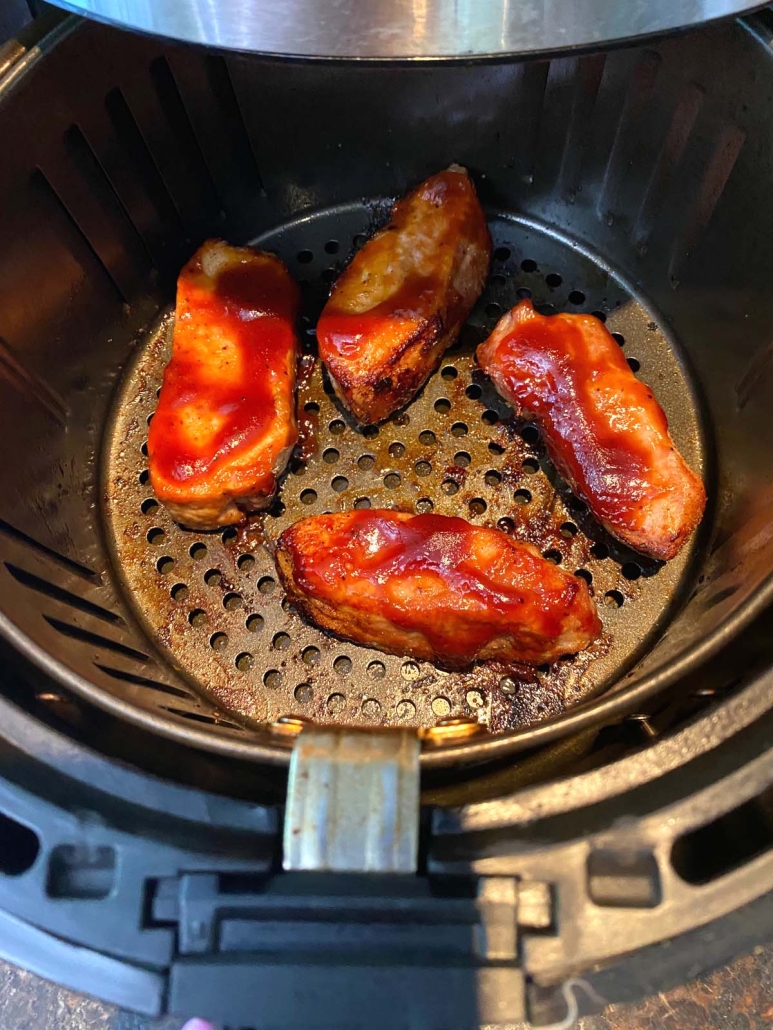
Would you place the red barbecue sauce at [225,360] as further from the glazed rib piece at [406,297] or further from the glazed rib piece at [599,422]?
the glazed rib piece at [599,422]

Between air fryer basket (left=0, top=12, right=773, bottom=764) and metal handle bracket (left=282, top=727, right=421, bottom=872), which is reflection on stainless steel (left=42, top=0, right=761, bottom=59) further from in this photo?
metal handle bracket (left=282, top=727, right=421, bottom=872)

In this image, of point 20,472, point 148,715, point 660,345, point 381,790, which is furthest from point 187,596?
point 660,345

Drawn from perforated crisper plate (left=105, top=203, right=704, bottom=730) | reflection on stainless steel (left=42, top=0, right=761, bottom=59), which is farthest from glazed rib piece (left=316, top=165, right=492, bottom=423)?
reflection on stainless steel (left=42, top=0, right=761, bottom=59)

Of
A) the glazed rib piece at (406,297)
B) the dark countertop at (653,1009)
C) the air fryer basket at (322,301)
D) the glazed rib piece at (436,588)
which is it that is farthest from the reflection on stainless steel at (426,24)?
the dark countertop at (653,1009)

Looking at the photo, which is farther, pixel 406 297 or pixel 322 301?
pixel 322 301

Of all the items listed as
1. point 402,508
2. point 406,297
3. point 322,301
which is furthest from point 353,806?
point 322,301

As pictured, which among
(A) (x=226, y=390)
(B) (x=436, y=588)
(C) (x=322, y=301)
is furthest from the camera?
(C) (x=322, y=301)

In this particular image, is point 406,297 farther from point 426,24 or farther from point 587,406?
point 426,24
